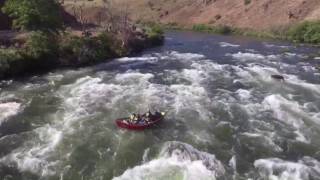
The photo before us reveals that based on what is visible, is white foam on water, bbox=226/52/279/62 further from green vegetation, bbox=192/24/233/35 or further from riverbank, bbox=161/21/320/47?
green vegetation, bbox=192/24/233/35

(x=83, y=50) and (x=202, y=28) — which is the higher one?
(x=83, y=50)

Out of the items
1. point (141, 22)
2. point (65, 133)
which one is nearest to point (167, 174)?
point (65, 133)

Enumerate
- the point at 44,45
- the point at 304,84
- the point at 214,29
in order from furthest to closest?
the point at 214,29, the point at 44,45, the point at 304,84

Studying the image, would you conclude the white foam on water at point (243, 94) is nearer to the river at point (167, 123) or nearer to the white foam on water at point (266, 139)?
the river at point (167, 123)

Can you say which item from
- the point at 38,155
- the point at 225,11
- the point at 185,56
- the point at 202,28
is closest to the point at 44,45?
the point at 185,56

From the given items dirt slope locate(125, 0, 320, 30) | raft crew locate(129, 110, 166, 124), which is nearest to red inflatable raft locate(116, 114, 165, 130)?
raft crew locate(129, 110, 166, 124)

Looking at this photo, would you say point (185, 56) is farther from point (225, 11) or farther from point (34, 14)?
point (225, 11)

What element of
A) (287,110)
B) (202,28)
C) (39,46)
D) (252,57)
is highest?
(39,46)
